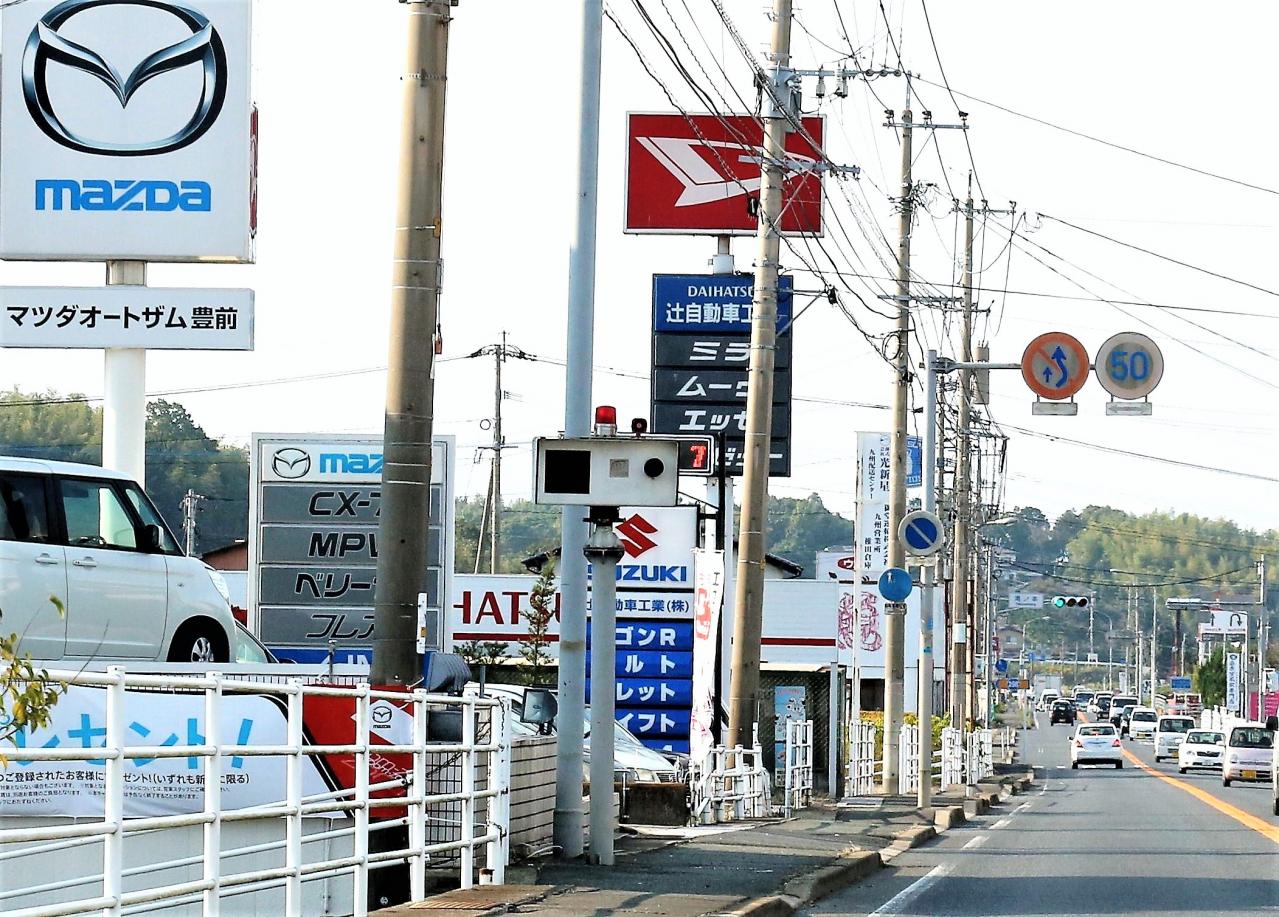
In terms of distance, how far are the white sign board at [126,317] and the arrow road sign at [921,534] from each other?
1045 centimetres

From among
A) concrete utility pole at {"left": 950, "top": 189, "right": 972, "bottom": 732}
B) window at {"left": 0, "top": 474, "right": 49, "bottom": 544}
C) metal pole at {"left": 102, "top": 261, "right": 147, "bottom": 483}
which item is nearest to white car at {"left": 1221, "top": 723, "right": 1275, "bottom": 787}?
concrete utility pole at {"left": 950, "top": 189, "right": 972, "bottom": 732}

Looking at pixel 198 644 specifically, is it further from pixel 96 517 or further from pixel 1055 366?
pixel 1055 366

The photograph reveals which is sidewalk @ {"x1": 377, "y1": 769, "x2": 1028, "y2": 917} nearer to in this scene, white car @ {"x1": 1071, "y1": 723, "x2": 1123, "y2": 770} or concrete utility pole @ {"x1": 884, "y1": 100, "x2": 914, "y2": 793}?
concrete utility pole @ {"x1": 884, "y1": 100, "x2": 914, "y2": 793}

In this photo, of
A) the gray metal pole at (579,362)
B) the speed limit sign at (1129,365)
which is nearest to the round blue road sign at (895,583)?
the speed limit sign at (1129,365)

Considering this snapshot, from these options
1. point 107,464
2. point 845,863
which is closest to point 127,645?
point 107,464

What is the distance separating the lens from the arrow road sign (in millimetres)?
25594

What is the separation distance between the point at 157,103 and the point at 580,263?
23.6 ft

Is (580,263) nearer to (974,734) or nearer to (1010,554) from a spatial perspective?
(974,734)

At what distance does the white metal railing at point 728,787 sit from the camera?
22.5 m

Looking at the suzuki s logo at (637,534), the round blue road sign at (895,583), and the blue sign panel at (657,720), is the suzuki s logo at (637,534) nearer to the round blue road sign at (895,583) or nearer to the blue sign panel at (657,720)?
the blue sign panel at (657,720)

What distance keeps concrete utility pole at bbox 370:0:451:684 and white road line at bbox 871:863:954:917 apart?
3893 millimetres

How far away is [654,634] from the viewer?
2584 centimetres

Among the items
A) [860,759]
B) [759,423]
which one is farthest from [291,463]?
[860,759]

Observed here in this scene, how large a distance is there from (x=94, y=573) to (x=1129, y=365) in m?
13.5
